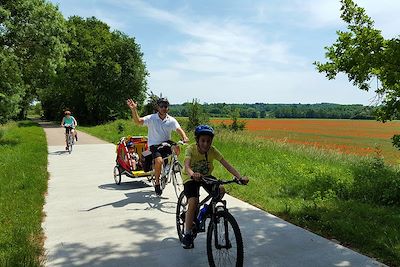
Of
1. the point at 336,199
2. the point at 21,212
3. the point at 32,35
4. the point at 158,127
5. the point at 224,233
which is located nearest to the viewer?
the point at 224,233

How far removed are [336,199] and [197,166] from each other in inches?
159

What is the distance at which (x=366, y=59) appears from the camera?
23.6ft

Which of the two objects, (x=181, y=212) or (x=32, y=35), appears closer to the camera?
(x=181, y=212)

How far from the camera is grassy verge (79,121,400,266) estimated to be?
5578 millimetres

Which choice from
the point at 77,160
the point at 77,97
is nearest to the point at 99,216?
the point at 77,160

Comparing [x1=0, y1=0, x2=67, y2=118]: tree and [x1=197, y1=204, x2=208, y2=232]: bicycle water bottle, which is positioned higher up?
[x1=0, y1=0, x2=67, y2=118]: tree

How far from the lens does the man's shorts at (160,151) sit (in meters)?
8.15

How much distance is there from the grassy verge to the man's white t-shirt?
1.96m

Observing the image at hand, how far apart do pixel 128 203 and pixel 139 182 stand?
2.33 metres

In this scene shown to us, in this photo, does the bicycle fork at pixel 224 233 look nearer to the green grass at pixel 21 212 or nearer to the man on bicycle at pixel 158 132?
the green grass at pixel 21 212

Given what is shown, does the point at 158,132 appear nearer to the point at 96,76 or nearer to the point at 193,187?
the point at 193,187

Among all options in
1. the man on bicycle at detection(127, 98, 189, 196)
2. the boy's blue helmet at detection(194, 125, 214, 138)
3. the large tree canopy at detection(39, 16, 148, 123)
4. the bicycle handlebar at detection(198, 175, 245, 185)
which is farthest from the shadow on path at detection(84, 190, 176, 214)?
the large tree canopy at detection(39, 16, 148, 123)

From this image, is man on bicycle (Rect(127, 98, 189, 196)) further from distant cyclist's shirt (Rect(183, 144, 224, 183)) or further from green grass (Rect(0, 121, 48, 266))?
distant cyclist's shirt (Rect(183, 144, 224, 183))

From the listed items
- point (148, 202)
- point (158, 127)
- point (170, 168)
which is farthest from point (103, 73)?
point (148, 202)
